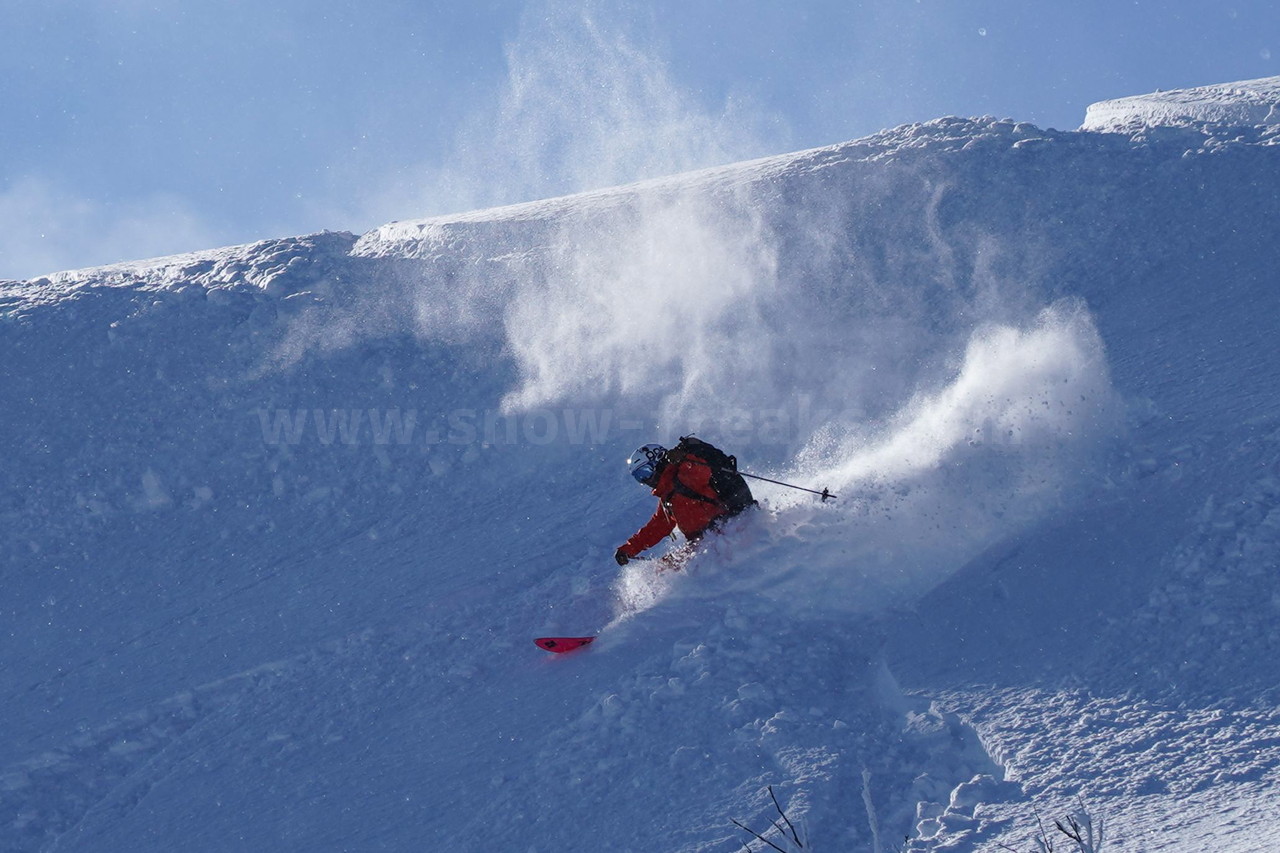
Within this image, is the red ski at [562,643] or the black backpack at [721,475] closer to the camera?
the red ski at [562,643]

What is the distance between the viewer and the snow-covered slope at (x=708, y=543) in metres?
7.14

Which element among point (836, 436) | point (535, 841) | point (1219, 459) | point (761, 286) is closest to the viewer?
point (535, 841)

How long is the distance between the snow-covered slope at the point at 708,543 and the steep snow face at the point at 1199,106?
4.77 m

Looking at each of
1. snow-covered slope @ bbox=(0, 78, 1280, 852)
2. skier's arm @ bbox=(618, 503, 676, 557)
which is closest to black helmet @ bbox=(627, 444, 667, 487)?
skier's arm @ bbox=(618, 503, 676, 557)

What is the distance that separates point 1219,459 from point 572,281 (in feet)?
34.9

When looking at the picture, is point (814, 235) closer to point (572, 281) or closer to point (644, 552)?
point (572, 281)

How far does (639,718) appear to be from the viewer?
7.88 meters

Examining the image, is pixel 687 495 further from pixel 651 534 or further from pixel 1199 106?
pixel 1199 106

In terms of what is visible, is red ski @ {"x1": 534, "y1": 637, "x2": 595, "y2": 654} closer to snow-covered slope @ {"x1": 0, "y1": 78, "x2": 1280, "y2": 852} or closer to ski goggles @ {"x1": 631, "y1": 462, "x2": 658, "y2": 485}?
snow-covered slope @ {"x1": 0, "y1": 78, "x2": 1280, "y2": 852}

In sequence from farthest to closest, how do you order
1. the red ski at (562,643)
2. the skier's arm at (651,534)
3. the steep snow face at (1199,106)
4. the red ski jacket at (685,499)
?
the steep snow face at (1199,106), the red ski jacket at (685,499), the skier's arm at (651,534), the red ski at (562,643)

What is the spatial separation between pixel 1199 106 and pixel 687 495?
21332mm

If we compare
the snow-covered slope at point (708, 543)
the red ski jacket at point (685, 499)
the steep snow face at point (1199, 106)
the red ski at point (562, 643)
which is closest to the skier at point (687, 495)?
the red ski jacket at point (685, 499)

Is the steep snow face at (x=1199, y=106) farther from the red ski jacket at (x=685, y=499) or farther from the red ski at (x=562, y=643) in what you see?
the red ski at (x=562, y=643)

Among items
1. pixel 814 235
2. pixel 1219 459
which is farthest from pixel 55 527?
pixel 1219 459
